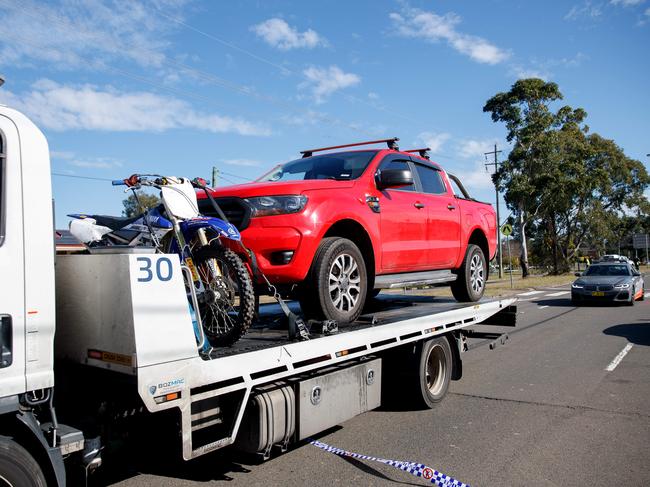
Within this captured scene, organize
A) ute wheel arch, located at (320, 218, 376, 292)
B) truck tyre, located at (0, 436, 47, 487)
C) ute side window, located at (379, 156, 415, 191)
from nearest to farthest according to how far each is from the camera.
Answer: truck tyre, located at (0, 436, 47, 487), ute wheel arch, located at (320, 218, 376, 292), ute side window, located at (379, 156, 415, 191)

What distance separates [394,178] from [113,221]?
2.90 meters

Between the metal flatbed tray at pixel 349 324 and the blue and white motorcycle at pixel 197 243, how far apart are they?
9.9 inches

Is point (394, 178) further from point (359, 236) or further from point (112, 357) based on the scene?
point (112, 357)

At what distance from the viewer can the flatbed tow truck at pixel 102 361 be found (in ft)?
9.17

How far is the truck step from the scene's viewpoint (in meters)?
6.26

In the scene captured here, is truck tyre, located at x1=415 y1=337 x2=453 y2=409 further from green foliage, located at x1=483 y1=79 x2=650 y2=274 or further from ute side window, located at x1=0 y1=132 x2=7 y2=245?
green foliage, located at x1=483 y1=79 x2=650 y2=274

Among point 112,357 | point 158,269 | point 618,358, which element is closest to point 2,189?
point 158,269

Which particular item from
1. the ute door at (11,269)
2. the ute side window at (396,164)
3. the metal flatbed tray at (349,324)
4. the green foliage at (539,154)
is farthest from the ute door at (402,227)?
the green foliage at (539,154)

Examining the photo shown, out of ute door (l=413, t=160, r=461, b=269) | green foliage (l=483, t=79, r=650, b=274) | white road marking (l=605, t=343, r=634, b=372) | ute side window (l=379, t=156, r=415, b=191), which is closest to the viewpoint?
ute side window (l=379, t=156, r=415, b=191)

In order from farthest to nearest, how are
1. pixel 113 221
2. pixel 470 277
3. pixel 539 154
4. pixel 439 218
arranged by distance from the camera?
pixel 539 154 → pixel 470 277 → pixel 439 218 → pixel 113 221

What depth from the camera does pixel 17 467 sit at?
8.76ft

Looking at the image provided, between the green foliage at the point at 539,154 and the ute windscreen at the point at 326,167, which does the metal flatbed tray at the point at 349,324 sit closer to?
the ute windscreen at the point at 326,167

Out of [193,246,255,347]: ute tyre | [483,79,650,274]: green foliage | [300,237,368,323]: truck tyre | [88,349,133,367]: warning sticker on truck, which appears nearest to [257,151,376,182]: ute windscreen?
[300,237,368,323]: truck tyre

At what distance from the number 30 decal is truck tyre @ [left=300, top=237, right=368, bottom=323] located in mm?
2025
